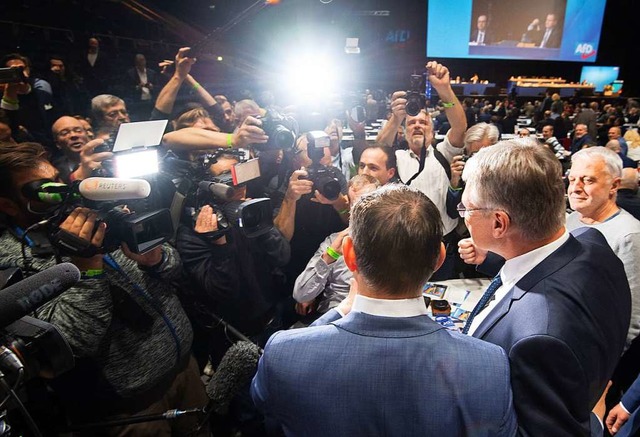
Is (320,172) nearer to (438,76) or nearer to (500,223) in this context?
(500,223)

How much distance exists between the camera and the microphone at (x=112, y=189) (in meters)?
1.04

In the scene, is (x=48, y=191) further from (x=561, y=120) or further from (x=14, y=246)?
(x=561, y=120)

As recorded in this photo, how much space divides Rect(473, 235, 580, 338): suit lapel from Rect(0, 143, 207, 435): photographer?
43.6 inches

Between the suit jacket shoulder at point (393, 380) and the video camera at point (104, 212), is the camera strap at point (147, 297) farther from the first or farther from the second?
the suit jacket shoulder at point (393, 380)

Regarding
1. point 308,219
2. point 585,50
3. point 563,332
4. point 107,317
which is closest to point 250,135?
point 308,219

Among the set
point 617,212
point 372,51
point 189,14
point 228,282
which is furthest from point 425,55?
point 228,282

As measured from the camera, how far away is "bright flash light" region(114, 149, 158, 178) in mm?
1271

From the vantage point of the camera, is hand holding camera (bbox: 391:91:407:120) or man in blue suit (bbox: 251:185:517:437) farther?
hand holding camera (bbox: 391:91:407:120)

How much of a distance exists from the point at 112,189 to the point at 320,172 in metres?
0.97

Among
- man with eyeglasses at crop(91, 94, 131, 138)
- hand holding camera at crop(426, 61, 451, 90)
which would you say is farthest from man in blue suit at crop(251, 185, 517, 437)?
man with eyeglasses at crop(91, 94, 131, 138)

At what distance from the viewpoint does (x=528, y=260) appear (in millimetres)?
1041

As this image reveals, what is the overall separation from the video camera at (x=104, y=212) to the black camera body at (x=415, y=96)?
6.09ft

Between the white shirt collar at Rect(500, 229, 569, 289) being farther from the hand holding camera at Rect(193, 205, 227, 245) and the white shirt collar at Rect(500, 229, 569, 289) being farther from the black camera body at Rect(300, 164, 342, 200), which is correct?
the hand holding camera at Rect(193, 205, 227, 245)

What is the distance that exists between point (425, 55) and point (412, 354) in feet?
43.4
